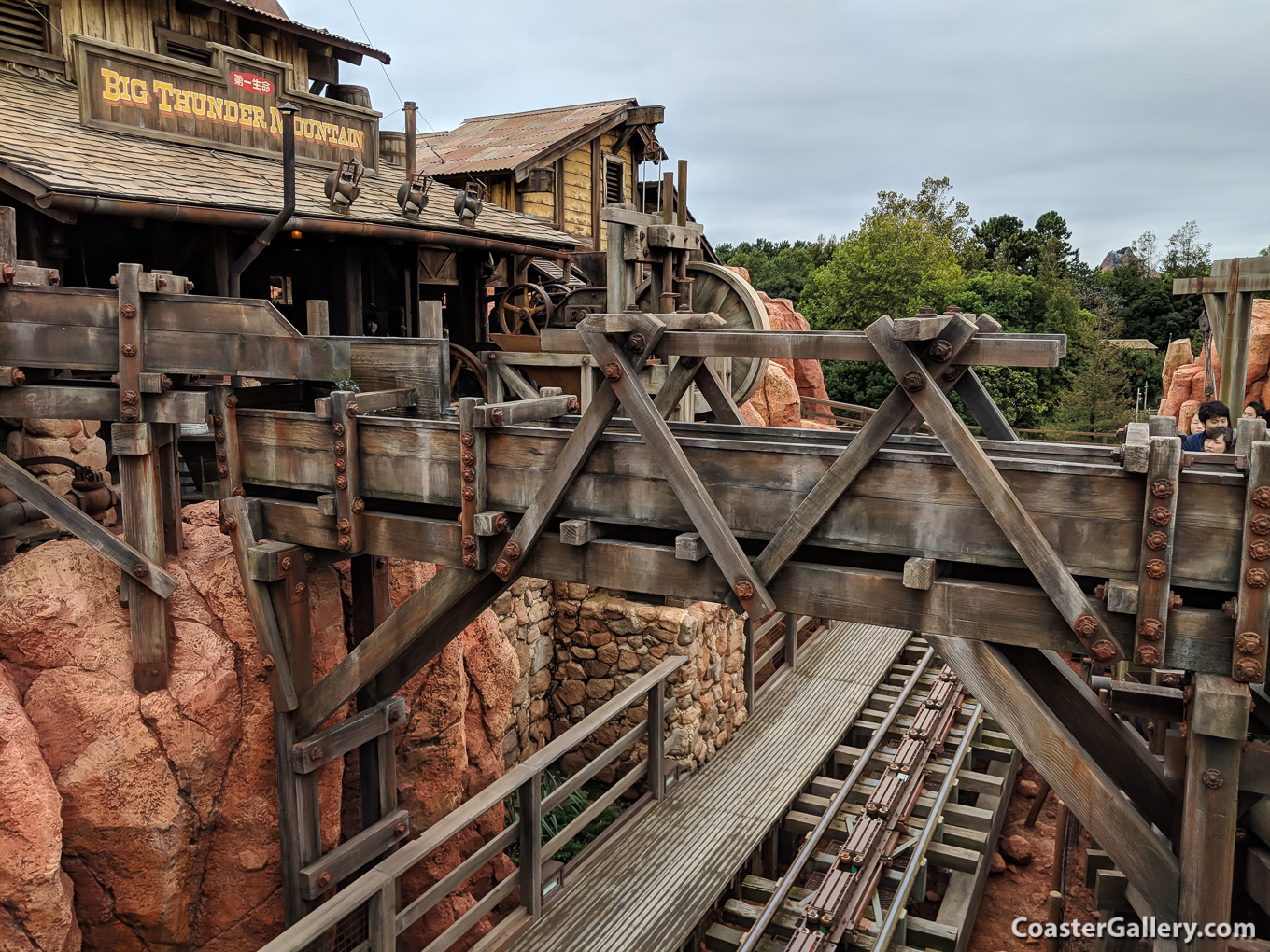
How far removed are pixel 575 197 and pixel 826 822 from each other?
50.0 feet

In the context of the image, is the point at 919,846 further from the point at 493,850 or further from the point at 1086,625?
the point at 1086,625

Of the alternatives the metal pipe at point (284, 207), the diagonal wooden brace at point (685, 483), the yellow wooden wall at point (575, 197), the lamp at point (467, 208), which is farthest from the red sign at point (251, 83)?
the yellow wooden wall at point (575, 197)

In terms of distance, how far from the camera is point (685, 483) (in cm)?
418

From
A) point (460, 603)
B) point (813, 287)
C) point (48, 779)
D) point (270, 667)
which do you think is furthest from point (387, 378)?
point (813, 287)

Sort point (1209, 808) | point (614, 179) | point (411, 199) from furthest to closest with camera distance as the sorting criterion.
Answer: point (614, 179) → point (411, 199) → point (1209, 808)

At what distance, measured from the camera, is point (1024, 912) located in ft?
30.0

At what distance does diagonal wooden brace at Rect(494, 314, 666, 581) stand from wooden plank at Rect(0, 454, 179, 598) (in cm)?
220

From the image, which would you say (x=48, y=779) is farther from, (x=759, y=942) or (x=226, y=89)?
(x=226, y=89)

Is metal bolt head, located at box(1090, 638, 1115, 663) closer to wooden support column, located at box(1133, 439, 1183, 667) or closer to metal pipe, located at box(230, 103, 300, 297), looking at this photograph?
wooden support column, located at box(1133, 439, 1183, 667)

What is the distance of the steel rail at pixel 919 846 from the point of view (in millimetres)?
7203

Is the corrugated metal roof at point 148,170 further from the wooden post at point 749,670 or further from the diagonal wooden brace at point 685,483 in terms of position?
the wooden post at point 749,670

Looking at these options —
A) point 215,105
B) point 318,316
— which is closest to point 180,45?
point 215,105

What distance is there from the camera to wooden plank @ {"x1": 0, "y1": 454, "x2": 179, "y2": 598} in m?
5.40

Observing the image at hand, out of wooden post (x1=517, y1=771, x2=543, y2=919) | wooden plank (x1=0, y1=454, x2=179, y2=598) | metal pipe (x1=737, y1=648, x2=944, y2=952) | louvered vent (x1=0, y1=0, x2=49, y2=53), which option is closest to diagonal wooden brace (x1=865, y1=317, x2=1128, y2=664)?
wooden post (x1=517, y1=771, x2=543, y2=919)
